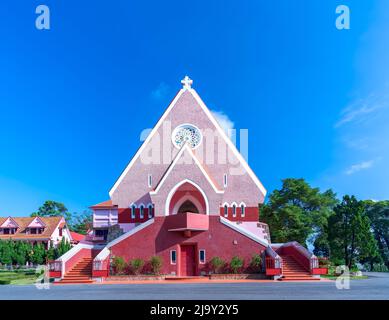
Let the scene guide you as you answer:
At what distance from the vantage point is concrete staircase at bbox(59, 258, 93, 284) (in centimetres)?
2281

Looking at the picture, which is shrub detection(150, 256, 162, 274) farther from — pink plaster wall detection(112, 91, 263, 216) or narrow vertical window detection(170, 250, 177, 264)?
pink plaster wall detection(112, 91, 263, 216)

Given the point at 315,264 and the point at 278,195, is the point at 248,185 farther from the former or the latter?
the point at 278,195

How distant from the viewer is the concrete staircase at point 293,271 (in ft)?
71.7

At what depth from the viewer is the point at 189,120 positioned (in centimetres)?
3078

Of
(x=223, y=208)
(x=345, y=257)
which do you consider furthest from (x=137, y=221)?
(x=345, y=257)

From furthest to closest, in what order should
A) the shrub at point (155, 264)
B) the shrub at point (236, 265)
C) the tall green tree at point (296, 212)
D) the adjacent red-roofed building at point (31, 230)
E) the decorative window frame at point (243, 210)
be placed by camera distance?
the adjacent red-roofed building at point (31, 230)
the tall green tree at point (296, 212)
the decorative window frame at point (243, 210)
the shrub at point (155, 264)
the shrub at point (236, 265)

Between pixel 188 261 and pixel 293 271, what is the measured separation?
6.93 m

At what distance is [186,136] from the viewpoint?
1197 inches

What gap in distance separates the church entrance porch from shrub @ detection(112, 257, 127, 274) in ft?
12.6

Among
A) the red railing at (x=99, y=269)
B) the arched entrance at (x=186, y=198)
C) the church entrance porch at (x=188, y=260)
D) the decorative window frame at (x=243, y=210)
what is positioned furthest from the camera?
the decorative window frame at (x=243, y=210)

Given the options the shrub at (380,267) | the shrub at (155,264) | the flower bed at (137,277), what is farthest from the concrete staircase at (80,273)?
the shrub at (380,267)

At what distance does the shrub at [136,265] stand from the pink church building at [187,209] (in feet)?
1.72

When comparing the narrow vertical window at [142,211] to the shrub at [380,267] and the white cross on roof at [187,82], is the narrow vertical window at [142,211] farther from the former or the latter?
the shrub at [380,267]
